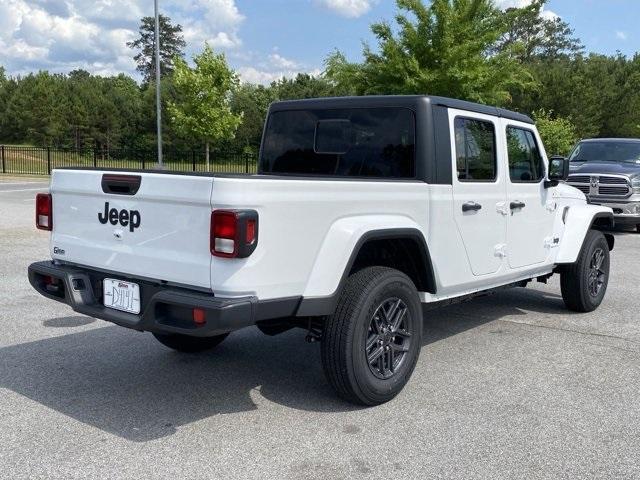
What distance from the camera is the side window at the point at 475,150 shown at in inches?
181

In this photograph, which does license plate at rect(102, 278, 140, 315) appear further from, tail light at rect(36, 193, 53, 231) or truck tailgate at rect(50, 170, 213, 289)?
tail light at rect(36, 193, 53, 231)

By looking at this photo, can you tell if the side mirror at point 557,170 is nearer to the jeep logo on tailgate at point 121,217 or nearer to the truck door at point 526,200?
the truck door at point 526,200

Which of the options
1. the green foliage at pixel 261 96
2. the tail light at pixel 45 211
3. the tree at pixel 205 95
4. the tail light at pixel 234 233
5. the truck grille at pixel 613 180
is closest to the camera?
the tail light at pixel 234 233

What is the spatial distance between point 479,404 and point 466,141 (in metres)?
1.85

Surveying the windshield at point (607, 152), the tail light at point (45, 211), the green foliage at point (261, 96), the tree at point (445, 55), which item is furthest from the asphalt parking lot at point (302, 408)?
the green foliage at point (261, 96)

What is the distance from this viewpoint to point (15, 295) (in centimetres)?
680

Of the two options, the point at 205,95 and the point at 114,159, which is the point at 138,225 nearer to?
the point at 205,95

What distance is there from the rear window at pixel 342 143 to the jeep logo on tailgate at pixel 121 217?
1.68 meters

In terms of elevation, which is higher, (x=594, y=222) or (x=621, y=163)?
(x=621, y=163)

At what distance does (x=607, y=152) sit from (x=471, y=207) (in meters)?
10.4

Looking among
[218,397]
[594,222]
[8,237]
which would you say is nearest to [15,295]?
[218,397]

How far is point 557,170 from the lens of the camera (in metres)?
5.72

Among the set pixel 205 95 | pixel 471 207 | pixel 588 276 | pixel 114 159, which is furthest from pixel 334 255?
pixel 114 159

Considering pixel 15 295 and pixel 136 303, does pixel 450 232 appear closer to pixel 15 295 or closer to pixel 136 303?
pixel 136 303
